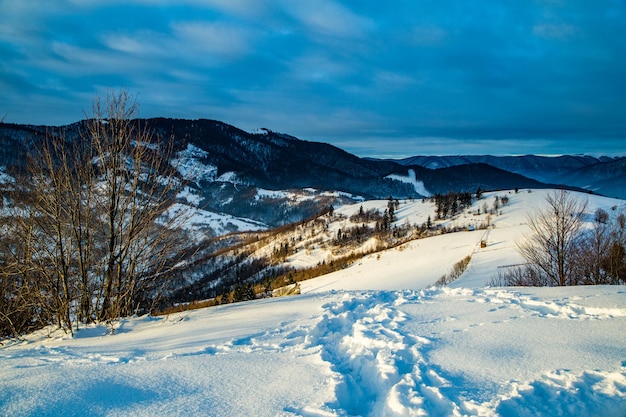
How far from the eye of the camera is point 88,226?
324 inches

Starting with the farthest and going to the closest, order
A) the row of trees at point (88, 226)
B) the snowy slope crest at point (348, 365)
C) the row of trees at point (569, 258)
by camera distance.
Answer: the row of trees at point (569, 258), the row of trees at point (88, 226), the snowy slope crest at point (348, 365)

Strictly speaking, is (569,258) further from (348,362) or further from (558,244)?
(348,362)

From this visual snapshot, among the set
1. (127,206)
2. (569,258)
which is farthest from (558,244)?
(127,206)

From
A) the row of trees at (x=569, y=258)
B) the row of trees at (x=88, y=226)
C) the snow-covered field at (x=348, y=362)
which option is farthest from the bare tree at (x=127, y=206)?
the row of trees at (x=569, y=258)

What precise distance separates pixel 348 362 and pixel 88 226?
7355mm

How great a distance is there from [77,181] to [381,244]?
109 metres

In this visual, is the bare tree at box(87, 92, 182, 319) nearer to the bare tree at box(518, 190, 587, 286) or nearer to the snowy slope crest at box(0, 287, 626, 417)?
the snowy slope crest at box(0, 287, 626, 417)

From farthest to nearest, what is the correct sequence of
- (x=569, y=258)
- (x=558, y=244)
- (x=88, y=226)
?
(x=569, y=258) < (x=558, y=244) < (x=88, y=226)

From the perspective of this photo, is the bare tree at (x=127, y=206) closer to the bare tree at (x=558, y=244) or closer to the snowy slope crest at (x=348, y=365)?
the snowy slope crest at (x=348, y=365)

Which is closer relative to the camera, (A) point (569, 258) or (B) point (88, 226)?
(B) point (88, 226)

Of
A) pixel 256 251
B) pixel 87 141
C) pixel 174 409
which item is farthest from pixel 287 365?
pixel 256 251

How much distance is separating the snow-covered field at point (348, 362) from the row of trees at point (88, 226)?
46.6 inches

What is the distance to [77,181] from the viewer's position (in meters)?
8.14

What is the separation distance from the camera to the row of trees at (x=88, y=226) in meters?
7.78
